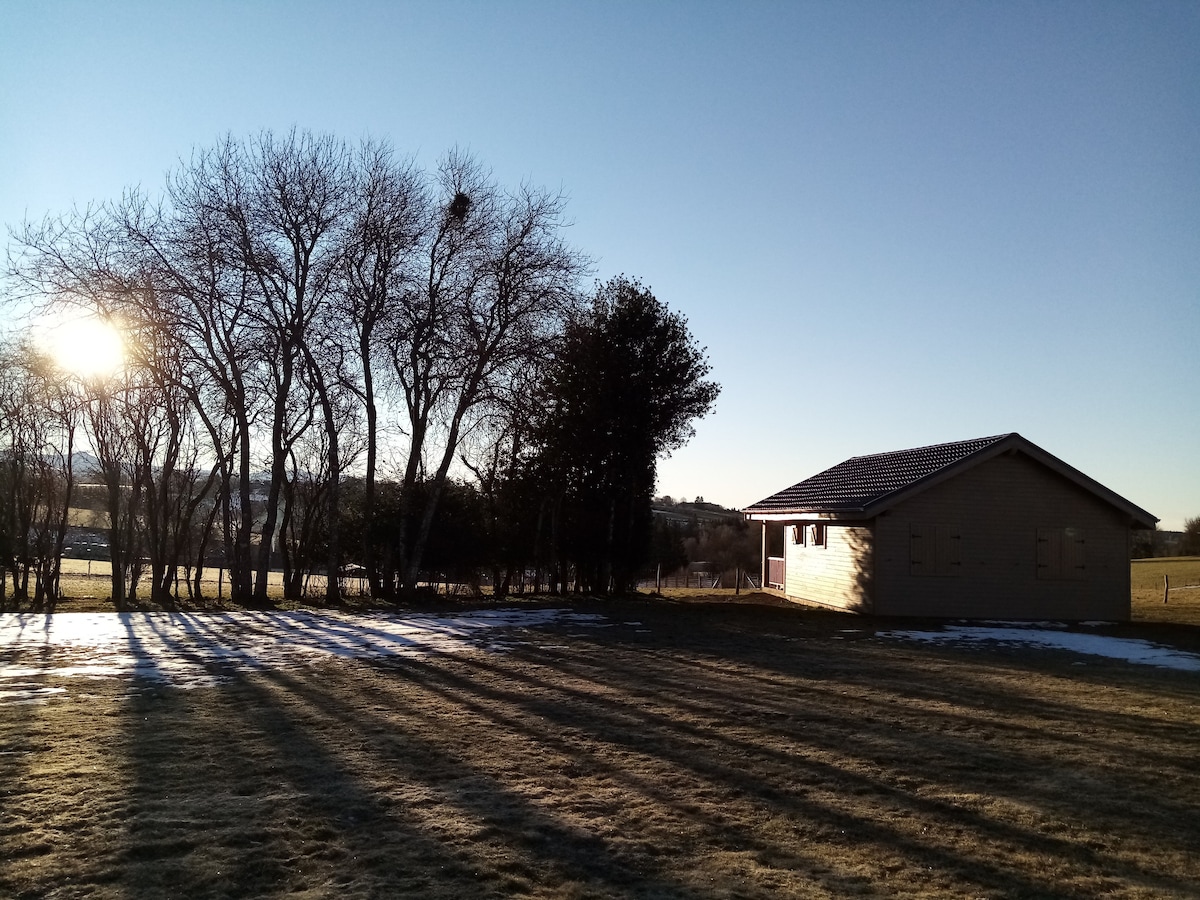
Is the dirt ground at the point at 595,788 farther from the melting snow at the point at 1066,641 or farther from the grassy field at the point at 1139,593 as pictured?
the grassy field at the point at 1139,593

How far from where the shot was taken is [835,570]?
75.2 ft

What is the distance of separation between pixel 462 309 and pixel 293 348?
3.98m

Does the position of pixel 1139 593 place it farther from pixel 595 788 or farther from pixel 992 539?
pixel 595 788

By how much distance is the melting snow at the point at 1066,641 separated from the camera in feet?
47.6

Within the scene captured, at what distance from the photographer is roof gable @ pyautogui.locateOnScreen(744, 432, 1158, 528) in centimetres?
2050

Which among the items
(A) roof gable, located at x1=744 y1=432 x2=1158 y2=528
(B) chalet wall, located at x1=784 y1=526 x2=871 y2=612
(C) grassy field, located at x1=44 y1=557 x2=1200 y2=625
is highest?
(A) roof gable, located at x1=744 y1=432 x2=1158 y2=528

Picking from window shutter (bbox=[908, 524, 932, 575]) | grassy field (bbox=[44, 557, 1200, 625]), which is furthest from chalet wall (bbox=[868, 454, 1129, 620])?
grassy field (bbox=[44, 557, 1200, 625])

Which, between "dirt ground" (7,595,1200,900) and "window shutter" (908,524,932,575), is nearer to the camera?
"dirt ground" (7,595,1200,900)

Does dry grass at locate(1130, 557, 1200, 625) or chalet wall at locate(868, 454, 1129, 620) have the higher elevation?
chalet wall at locate(868, 454, 1129, 620)

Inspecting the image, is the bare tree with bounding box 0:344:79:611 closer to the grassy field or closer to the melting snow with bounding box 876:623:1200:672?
the grassy field

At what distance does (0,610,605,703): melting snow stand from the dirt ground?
89 cm

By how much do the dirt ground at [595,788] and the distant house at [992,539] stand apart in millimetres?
9454

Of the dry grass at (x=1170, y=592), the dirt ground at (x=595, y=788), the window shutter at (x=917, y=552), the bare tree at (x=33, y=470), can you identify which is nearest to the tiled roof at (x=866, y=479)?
the window shutter at (x=917, y=552)

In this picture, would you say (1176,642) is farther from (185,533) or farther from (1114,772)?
(185,533)
